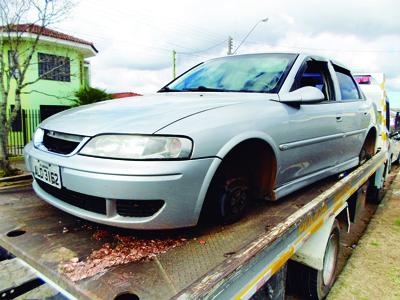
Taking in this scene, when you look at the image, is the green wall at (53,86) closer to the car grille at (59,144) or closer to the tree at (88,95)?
the tree at (88,95)

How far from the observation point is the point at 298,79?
8.43 ft

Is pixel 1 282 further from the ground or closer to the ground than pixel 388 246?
further from the ground

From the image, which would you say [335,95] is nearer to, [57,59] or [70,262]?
[70,262]

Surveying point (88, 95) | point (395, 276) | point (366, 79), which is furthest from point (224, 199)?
point (88, 95)

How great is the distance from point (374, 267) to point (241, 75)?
2.53 meters

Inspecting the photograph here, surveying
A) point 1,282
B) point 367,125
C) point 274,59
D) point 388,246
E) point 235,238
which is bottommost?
point 388,246

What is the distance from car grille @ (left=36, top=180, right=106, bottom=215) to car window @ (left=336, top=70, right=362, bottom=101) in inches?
106

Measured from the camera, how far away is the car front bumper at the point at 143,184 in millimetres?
1580

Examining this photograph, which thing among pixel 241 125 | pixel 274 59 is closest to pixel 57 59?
pixel 274 59

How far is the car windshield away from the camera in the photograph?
8.14 ft

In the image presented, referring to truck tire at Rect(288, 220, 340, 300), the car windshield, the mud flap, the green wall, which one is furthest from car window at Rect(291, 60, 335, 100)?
the green wall

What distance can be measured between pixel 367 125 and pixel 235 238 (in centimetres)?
284

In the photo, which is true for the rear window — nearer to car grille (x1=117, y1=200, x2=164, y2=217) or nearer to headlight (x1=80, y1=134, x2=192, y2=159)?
headlight (x1=80, y1=134, x2=192, y2=159)

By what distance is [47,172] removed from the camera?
73.0 inches
